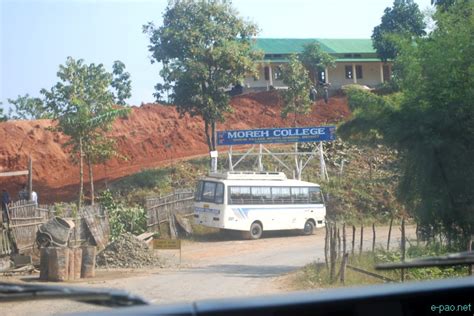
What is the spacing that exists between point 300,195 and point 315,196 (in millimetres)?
791

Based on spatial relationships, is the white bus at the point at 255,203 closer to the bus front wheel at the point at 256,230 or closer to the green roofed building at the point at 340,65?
the bus front wheel at the point at 256,230

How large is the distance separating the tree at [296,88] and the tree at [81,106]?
1151cm

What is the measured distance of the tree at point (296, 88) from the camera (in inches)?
1477

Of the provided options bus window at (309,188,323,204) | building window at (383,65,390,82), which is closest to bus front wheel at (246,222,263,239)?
bus window at (309,188,323,204)

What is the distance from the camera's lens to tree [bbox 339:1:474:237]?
14289 millimetres

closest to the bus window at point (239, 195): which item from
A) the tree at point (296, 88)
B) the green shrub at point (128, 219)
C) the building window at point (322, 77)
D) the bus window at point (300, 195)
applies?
the bus window at point (300, 195)

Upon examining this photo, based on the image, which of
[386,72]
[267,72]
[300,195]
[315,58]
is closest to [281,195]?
[300,195]

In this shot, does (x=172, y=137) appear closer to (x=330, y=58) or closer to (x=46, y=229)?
(x=330, y=58)

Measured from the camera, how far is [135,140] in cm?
4425

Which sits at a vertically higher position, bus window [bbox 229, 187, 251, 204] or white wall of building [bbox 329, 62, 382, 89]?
white wall of building [bbox 329, 62, 382, 89]

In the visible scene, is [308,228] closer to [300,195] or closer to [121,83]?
[300,195]

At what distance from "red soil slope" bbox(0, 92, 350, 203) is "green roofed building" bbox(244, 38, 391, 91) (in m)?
2.04

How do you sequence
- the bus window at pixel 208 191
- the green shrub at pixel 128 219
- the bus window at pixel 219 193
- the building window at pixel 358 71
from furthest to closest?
the building window at pixel 358 71 → the bus window at pixel 208 191 → the bus window at pixel 219 193 → the green shrub at pixel 128 219

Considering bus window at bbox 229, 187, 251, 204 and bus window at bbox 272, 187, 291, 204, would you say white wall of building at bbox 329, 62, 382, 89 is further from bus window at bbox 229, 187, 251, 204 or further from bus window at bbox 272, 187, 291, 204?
bus window at bbox 229, 187, 251, 204
